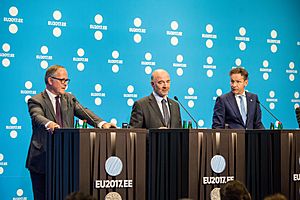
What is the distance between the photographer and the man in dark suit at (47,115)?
17.9ft

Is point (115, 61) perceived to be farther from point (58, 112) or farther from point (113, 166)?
point (113, 166)

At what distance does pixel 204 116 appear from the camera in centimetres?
805

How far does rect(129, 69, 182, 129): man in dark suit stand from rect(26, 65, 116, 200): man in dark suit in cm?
74

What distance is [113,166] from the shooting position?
458 centimetres

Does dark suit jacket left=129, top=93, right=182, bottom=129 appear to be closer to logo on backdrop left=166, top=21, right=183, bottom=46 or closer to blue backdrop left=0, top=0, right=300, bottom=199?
blue backdrop left=0, top=0, right=300, bottom=199

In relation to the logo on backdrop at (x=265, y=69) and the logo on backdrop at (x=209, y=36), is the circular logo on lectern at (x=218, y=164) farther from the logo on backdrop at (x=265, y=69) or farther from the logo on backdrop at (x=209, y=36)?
the logo on backdrop at (x=265, y=69)

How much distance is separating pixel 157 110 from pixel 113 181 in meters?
1.86

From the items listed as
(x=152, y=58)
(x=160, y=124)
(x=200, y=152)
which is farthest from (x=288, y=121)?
(x=200, y=152)

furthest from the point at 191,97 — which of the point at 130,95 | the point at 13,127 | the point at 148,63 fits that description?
the point at 13,127

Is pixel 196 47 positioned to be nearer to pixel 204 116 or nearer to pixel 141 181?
pixel 204 116

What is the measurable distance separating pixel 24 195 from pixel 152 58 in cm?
227

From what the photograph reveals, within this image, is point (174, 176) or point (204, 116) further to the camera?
point (204, 116)

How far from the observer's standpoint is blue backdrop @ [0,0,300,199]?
6836 millimetres

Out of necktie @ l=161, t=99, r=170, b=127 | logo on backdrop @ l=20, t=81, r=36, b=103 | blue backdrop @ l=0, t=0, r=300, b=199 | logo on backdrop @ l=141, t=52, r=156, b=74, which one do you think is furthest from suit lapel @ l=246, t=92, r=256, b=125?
logo on backdrop @ l=20, t=81, r=36, b=103
